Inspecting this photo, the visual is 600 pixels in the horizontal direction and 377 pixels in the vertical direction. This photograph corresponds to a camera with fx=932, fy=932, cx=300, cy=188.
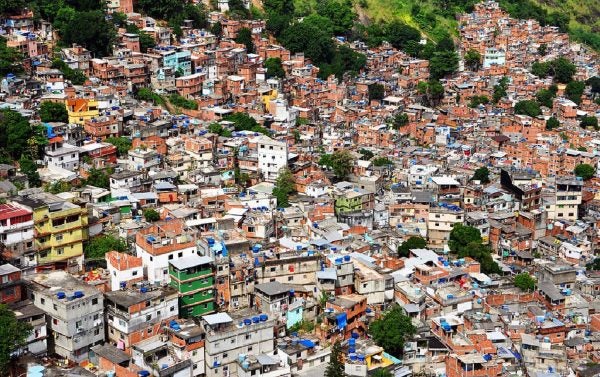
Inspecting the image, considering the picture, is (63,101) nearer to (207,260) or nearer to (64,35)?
(64,35)

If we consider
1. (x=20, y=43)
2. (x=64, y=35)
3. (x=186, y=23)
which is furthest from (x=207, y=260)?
(x=186, y=23)

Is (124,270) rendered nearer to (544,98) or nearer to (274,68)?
(274,68)

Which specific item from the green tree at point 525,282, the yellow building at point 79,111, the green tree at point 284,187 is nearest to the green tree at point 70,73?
the yellow building at point 79,111

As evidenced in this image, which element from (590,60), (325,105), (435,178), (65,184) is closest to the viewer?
(65,184)

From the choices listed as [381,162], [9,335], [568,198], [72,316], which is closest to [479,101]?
[381,162]

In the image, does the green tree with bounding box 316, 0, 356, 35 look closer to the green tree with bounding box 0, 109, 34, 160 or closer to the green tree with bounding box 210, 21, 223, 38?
the green tree with bounding box 210, 21, 223, 38

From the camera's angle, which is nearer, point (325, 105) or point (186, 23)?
point (325, 105)

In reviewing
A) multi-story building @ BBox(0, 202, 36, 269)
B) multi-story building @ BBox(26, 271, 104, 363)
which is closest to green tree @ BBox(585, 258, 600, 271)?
multi-story building @ BBox(26, 271, 104, 363)

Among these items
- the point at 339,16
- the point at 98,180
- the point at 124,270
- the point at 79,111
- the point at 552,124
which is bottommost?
the point at 552,124

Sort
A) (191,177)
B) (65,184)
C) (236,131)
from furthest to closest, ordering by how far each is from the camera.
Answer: (236,131) → (191,177) → (65,184)
